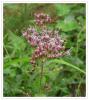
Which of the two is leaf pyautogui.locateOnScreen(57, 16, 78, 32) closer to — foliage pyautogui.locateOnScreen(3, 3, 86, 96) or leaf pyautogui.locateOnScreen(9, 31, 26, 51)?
foliage pyautogui.locateOnScreen(3, 3, 86, 96)

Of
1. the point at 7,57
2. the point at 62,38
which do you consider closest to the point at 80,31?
the point at 62,38

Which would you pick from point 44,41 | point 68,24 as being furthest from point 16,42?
point 68,24

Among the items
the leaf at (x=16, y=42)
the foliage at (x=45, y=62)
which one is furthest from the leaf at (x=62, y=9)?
the leaf at (x=16, y=42)

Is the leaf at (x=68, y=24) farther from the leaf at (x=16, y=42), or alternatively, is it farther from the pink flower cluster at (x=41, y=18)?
the leaf at (x=16, y=42)

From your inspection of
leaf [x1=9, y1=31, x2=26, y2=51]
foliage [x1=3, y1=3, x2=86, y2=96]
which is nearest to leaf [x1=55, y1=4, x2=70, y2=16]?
foliage [x1=3, y1=3, x2=86, y2=96]

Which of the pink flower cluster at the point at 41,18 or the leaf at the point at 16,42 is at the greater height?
the pink flower cluster at the point at 41,18
